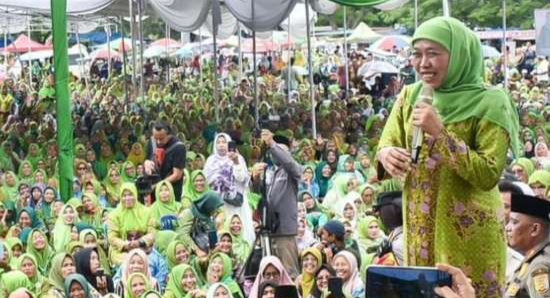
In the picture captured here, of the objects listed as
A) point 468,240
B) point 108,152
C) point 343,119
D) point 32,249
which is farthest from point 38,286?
point 343,119

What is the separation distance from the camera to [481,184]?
→ 3.21 metres

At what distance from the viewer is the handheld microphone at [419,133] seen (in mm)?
3072

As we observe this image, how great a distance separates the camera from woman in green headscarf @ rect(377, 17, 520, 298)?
10.3 feet

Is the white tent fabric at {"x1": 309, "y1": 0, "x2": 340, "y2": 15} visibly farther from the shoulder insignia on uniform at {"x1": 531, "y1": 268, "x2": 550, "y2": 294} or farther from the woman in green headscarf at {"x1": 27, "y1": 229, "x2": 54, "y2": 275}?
the shoulder insignia on uniform at {"x1": 531, "y1": 268, "x2": 550, "y2": 294}

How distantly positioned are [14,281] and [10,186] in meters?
5.39

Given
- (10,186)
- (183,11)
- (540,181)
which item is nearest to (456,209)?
(540,181)

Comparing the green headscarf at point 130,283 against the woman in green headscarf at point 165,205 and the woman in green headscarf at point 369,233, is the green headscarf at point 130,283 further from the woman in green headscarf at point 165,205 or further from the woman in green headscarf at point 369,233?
the woman in green headscarf at point 165,205

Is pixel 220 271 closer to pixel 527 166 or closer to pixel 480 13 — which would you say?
pixel 527 166

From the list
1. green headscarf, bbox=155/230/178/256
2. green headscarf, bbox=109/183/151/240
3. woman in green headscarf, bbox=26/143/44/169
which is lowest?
green headscarf, bbox=155/230/178/256

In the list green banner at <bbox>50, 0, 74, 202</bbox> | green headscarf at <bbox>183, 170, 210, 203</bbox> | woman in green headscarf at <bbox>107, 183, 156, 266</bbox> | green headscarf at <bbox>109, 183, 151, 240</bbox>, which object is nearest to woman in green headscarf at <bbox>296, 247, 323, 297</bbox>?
woman in green headscarf at <bbox>107, 183, 156, 266</bbox>

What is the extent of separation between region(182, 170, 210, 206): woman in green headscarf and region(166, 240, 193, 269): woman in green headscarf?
1.81 m

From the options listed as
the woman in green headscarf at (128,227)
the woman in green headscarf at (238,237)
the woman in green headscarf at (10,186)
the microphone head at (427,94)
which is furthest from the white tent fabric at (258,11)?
the microphone head at (427,94)

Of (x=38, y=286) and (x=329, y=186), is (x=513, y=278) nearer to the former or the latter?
(x=38, y=286)

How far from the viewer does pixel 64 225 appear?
10.6 metres
